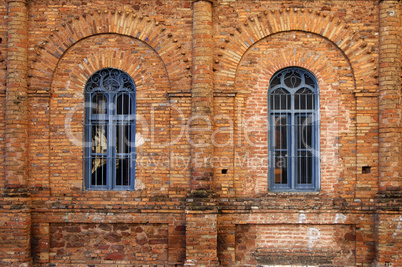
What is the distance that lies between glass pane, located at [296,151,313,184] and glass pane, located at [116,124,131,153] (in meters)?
3.76

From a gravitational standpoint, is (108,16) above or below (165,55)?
above

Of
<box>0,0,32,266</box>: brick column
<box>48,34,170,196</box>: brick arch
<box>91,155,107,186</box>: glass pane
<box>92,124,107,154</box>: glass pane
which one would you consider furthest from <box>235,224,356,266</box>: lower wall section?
<box>0,0,32,266</box>: brick column

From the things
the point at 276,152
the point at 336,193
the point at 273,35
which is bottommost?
the point at 336,193

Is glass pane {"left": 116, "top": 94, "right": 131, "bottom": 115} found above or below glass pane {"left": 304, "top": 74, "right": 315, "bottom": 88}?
below

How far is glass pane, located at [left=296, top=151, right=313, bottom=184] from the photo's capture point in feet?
23.1

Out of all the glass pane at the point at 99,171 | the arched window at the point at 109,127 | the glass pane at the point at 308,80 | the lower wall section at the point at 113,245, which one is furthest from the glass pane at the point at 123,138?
the glass pane at the point at 308,80

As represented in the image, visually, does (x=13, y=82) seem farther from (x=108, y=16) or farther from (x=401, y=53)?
(x=401, y=53)

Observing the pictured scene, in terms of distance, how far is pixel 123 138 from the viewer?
7.12 metres

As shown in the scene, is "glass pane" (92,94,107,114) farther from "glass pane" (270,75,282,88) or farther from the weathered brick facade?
"glass pane" (270,75,282,88)

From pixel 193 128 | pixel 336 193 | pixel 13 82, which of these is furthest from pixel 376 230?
pixel 13 82

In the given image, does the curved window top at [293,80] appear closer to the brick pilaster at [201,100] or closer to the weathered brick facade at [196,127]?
the weathered brick facade at [196,127]

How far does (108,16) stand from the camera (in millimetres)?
6945

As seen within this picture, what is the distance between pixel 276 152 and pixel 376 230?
2555 millimetres

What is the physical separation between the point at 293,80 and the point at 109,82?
4069mm
